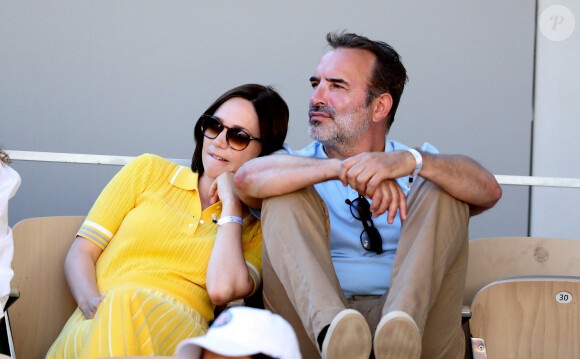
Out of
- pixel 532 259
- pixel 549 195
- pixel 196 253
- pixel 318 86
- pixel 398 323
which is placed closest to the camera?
pixel 398 323

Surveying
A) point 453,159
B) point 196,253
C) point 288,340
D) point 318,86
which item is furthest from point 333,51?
point 288,340

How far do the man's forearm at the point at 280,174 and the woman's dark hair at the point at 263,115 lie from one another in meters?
0.41

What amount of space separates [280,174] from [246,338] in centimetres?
118

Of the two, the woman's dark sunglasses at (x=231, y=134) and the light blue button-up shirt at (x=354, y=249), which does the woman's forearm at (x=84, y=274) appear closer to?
the woman's dark sunglasses at (x=231, y=134)

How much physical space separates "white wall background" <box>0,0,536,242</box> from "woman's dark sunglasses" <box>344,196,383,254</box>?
2.10m

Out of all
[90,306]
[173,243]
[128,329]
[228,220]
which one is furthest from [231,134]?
[128,329]

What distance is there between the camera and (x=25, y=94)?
15.6 feet

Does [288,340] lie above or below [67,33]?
below

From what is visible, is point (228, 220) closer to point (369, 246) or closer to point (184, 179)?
point (184, 179)

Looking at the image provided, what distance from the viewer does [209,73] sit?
489cm

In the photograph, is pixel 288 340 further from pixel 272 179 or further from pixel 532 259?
pixel 532 259

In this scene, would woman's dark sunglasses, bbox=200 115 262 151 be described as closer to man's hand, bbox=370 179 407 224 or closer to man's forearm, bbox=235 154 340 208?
man's forearm, bbox=235 154 340 208

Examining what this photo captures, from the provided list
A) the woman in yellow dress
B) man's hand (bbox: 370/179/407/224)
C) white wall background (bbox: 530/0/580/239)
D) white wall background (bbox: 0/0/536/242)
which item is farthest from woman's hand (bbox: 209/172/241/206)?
white wall background (bbox: 530/0/580/239)

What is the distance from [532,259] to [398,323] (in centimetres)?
124
